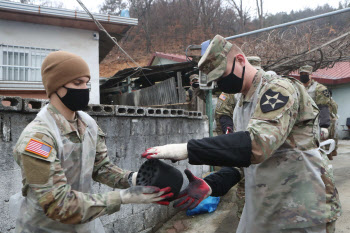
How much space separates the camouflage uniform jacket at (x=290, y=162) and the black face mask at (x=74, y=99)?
3.85ft

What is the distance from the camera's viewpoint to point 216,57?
181cm

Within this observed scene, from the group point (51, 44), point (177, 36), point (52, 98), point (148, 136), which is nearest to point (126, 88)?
point (51, 44)

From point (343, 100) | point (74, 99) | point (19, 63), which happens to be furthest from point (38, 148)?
point (343, 100)

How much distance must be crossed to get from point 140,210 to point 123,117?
1.46 metres

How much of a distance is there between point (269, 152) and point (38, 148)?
1.31 meters

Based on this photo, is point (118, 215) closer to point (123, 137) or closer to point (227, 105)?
point (123, 137)

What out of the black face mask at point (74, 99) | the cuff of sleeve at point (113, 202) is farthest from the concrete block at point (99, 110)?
the cuff of sleeve at point (113, 202)

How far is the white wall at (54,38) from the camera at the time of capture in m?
7.62

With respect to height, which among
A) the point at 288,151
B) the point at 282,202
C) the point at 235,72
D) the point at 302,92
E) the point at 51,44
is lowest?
the point at 282,202

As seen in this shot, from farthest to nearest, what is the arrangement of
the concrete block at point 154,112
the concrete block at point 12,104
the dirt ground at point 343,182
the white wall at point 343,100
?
the white wall at point 343,100 < the concrete block at point 154,112 < the dirt ground at point 343,182 < the concrete block at point 12,104

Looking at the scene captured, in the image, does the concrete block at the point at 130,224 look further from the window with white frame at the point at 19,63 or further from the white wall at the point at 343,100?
the white wall at the point at 343,100

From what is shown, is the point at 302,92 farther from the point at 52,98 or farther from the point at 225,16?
the point at 225,16

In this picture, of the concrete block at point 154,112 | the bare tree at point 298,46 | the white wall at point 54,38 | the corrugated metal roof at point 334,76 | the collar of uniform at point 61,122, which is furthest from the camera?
the corrugated metal roof at point 334,76

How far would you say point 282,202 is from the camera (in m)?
1.87
